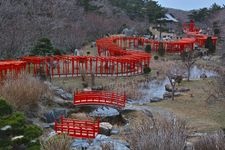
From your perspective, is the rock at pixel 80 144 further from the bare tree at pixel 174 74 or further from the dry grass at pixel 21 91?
the bare tree at pixel 174 74

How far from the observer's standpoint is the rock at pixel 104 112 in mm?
25906

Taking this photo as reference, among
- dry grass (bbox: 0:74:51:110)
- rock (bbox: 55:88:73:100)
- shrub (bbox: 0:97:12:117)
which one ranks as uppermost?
shrub (bbox: 0:97:12:117)

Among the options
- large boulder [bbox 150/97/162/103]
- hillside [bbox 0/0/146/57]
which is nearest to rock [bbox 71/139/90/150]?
large boulder [bbox 150/97/162/103]

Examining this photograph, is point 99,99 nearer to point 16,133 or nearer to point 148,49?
point 16,133

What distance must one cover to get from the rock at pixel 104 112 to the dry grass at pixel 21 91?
325 cm

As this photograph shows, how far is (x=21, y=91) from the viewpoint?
890 inches

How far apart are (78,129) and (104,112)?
675 cm

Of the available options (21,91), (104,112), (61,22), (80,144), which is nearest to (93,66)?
(104,112)

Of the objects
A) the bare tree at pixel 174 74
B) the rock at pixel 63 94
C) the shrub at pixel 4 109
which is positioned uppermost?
the shrub at pixel 4 109

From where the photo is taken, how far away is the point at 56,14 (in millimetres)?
62062

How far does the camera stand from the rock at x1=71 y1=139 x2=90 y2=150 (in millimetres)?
16625

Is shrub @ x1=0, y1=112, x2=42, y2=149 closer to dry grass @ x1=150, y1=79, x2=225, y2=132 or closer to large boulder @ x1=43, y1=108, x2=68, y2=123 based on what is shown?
dry grass @ x1=150, y1=79, x2=225, y2=132

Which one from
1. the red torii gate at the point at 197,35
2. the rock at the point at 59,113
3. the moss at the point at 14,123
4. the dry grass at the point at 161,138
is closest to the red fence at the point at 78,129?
the rock at the point at 59,113

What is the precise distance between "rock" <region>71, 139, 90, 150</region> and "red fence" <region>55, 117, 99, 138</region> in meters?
0.84
